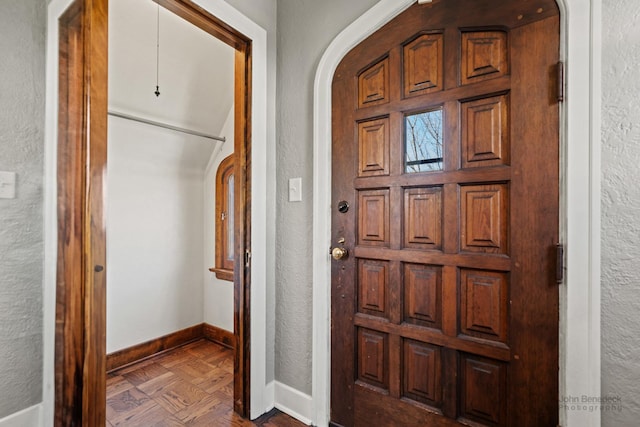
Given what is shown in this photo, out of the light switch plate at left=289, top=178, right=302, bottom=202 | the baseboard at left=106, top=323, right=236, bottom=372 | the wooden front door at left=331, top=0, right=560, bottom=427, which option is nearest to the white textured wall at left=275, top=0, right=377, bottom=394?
the light switch plate at left=289, top=178, right=302, bottom=202

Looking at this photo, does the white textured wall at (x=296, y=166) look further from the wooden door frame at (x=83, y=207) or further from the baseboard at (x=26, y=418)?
the baseboard at (x=26, y=418)

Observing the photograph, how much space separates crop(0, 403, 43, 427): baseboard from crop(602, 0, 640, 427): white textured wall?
2.22m

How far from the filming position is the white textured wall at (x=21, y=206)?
49.1 inches

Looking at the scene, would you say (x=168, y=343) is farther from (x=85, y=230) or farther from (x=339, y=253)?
(x=339, y=253)

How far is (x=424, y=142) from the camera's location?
122 cm

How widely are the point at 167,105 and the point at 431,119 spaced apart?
1.98m

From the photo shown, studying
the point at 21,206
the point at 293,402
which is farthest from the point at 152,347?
the point at 21,206

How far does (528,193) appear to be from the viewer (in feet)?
3.30

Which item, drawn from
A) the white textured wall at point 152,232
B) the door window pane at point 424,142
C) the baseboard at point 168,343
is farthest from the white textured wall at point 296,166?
the white textured wall at point 152,232

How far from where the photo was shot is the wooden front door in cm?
100

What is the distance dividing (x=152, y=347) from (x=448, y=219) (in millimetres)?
2448

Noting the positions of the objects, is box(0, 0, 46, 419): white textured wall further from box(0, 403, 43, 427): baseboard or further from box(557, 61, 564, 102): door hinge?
box(557, 61, 564, 102): door hinge

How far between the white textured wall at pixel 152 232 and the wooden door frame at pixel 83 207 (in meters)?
0.87

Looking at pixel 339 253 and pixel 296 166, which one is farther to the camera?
pixel 296 166
